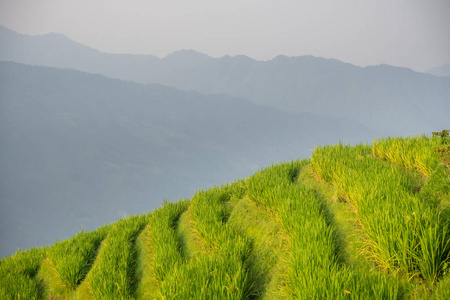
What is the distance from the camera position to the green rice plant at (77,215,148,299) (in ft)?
12.9

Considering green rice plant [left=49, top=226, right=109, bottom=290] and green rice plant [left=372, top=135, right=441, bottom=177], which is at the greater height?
green rice plant [left=372, top=135, right=441, bottom=177]

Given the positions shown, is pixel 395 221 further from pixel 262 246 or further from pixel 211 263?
pixel 211 263

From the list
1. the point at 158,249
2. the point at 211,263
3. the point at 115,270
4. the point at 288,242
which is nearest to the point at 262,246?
the point at 288,242

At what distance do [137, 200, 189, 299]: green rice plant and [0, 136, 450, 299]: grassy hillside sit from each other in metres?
0.02

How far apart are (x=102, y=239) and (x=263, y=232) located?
3396 millimetres

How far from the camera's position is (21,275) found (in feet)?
16.5

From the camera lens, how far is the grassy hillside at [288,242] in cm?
255

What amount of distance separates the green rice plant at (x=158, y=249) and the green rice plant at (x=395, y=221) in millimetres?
2294

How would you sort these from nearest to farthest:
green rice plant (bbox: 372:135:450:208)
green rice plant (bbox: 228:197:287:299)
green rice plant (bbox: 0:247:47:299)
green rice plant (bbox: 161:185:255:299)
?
green rice plant (bbox: 161:185:255:299) < green rice plant (bbox: 228:197:287:299) < green rice plant (bbox: 372:135:450:208) < green rice plant (bbox: 0:247:47:299)

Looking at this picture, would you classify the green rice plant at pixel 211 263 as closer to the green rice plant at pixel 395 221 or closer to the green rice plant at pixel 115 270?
the green rice plant at pixel 115 270

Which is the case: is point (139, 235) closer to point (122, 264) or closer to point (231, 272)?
point (122, 264)

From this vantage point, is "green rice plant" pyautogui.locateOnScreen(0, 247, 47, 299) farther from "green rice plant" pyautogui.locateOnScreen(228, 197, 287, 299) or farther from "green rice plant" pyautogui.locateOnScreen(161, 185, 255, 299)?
"green rice plant" pyautogui.locateOnScreen(228, 197, 287, 299)

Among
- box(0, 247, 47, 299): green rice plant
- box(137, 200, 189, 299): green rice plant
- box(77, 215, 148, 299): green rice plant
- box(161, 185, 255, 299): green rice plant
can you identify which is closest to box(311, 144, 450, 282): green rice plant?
box(161, 185, 255, 299): green rice plant

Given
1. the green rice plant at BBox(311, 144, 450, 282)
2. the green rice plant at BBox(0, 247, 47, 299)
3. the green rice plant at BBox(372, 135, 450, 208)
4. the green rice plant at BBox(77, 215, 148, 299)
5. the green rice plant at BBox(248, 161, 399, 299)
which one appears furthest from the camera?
the green rice plant at BBox(0, 247, 47, 299)
